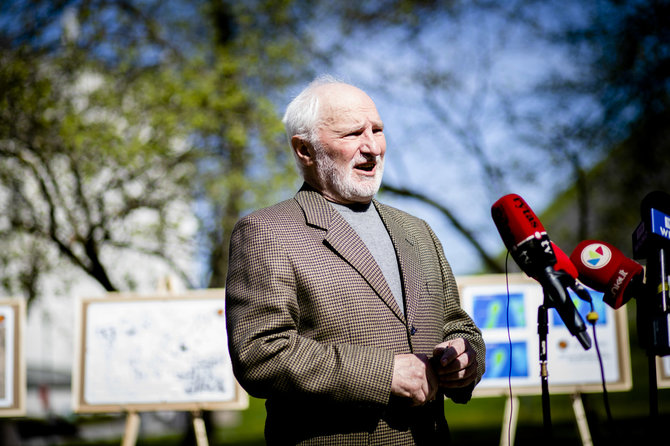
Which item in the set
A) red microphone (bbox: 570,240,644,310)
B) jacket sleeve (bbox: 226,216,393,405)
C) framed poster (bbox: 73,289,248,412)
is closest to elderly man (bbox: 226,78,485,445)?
jacket sleeve (bbox: 226,216,393,405)

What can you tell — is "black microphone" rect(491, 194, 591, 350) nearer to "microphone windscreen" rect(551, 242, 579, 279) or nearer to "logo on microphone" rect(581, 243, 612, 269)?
"microphone windscreen" rect(551, 242, 579, 279)

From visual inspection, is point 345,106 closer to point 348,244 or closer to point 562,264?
point 348,244

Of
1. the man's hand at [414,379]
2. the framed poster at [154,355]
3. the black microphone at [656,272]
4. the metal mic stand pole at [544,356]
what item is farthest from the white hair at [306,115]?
the framed poster at [154,355]

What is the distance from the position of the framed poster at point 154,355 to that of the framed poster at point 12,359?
1.65ft

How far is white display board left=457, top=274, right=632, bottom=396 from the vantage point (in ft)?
15.3

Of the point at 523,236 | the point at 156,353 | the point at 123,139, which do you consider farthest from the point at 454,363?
the point at 123,139

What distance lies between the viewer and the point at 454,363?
184 centimetres

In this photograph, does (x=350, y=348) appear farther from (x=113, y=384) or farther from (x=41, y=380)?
(x=41, y=380)

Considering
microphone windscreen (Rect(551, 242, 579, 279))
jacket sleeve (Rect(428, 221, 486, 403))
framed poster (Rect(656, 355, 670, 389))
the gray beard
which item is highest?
the gray beard

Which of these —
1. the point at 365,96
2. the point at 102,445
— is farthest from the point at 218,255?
the point at 365,96

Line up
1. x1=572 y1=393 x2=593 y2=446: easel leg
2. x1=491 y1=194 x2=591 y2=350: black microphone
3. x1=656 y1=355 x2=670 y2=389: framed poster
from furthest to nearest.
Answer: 1. x1=656 y1=355 x2=670 y2=389: framed poster
2. x1=572 y1=393 x2=593 y2=446: easel leg
3. x1=491 y1=194 x2=591 y2=350: black microphone

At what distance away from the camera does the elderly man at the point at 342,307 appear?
1.79 m

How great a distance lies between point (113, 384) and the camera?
4684 millimetres

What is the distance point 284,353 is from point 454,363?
0.48 m
